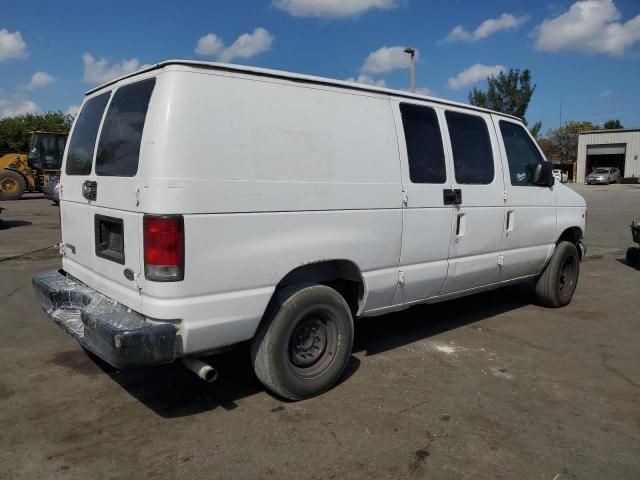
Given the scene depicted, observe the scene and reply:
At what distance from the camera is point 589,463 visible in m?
3.10

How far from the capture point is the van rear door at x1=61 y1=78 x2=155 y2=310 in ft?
10.7

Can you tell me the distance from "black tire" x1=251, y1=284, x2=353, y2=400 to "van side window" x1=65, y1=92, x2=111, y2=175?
1.78 meters

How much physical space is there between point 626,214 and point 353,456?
1988 centimetres

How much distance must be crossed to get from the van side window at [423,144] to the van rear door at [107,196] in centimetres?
209

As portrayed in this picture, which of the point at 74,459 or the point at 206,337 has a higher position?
the point at 206,337

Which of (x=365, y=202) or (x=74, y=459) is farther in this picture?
(x=365, y=202)

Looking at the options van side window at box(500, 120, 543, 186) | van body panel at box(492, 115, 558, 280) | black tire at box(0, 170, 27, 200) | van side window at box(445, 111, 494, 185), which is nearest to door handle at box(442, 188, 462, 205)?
van side window at box(445, 111, 494, 185)

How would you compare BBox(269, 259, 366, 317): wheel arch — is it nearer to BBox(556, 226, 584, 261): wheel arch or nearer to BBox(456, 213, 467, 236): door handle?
BBox(456, 213, 467, 236): door handle

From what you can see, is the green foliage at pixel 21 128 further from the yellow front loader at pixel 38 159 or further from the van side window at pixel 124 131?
the van side window at pixel 124 131

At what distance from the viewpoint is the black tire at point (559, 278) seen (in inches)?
245

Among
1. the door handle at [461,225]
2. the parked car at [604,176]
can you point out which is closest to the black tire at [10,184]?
the door handle at [461,225]

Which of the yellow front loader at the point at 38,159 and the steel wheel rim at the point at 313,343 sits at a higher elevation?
the yellow front loader at the point at 38,159

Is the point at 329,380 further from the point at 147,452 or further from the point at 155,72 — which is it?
the point at 155,72

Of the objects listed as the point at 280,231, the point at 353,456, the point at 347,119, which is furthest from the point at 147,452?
the point at 347,119
